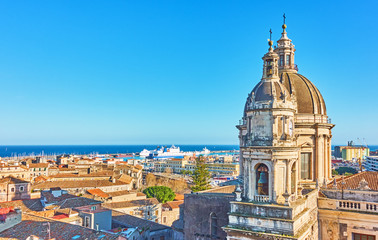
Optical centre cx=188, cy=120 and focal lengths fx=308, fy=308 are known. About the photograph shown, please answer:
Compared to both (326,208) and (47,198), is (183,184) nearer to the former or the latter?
(47,198)

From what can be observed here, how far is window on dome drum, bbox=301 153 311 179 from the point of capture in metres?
28.3

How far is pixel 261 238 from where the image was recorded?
18344mm

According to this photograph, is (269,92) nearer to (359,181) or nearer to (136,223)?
(359,181)

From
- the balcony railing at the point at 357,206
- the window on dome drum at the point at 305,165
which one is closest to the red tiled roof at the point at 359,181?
the balcony railing at the point at 357,206

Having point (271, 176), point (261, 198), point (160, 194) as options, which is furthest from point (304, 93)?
point (160, 194)

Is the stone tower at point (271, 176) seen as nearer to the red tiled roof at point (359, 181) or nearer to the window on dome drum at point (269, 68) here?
the window on dome drum at point (269, 68)

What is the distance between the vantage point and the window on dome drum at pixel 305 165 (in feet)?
93.0

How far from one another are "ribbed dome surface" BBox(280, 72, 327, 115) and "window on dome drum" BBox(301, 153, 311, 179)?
410cm

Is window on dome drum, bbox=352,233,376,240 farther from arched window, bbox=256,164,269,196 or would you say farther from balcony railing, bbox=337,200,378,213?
arched window, bbox=256,164,269,196

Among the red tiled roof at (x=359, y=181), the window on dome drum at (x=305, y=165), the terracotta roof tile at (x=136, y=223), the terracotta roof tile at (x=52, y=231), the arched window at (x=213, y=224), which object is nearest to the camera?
the red tiled roof at (x=359, y=181)

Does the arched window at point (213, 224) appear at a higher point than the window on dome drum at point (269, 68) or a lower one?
lower

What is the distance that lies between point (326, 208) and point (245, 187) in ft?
22.5

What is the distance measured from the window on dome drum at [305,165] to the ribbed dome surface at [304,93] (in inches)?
161

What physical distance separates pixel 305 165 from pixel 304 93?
6.73 m
